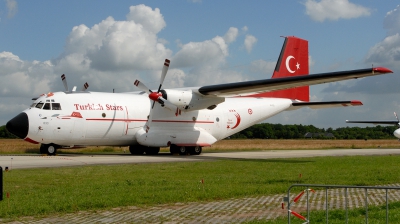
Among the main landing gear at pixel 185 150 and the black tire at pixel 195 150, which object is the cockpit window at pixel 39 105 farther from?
the black tire at pixel 195 150

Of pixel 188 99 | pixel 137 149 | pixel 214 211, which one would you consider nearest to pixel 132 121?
pixel 137 149

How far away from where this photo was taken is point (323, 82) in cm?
2392

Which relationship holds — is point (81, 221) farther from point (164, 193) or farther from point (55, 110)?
point (55, 110)

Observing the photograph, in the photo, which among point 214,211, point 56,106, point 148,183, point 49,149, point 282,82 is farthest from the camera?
point 49,149

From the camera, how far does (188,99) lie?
26.8 metres

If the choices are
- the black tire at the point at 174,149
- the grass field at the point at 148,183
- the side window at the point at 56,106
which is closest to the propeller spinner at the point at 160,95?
the black tire at the point at 174,149

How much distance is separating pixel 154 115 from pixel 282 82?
26.5 ft

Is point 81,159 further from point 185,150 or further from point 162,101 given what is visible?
point 185,150

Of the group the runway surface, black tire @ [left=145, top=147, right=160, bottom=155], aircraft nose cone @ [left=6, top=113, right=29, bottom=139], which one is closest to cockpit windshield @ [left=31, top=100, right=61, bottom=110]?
aircraft nose cone @ [left=6, top=113, right=29, bottom=139]

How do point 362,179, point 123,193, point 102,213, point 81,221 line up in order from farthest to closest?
point 362,179, point 123,193, point 102,213, point 81,221

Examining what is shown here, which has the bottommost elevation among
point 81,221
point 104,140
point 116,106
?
point 81,221

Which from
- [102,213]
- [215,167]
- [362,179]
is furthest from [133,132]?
[102,213]

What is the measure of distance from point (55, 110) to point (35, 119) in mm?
1112

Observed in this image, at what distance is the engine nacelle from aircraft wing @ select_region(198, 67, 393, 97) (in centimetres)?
53
